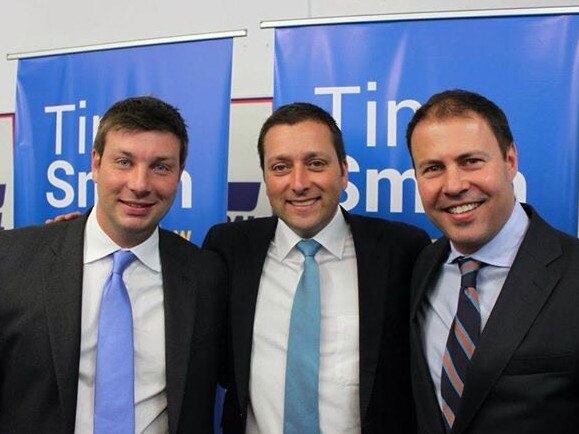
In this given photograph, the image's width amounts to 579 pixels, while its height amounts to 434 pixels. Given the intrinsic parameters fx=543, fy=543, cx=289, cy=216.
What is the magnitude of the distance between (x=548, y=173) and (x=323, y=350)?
3.89ft

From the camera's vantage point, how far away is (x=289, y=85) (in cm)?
234

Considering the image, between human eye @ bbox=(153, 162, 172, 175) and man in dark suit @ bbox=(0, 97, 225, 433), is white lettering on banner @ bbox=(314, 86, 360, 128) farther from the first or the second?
human eye @ bbox=(153, 162, 172, 175)

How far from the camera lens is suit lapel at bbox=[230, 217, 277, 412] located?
169 centimetres

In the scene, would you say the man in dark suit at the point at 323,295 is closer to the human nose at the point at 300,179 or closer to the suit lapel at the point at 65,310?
the human nose at the point at 300,179

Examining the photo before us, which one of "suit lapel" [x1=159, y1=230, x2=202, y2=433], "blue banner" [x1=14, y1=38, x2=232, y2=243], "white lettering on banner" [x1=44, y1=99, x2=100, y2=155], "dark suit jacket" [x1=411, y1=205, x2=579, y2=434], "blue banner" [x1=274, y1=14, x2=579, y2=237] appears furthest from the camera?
"white lettering on banner" [x1=44, y1=99, x2=100, y2=155]

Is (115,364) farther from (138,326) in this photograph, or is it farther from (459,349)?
(459,349)

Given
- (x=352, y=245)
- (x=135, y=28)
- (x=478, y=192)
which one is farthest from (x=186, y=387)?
(x=135, y=28)

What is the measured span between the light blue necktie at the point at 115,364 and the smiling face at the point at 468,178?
3.00ft

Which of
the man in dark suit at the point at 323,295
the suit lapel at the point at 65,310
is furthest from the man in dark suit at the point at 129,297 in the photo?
the man in dark suit at the point at 323,295

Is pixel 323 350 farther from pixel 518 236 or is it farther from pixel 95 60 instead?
pixel 95 60

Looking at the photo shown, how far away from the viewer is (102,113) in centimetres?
262

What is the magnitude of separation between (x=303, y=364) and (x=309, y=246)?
15.0 inches

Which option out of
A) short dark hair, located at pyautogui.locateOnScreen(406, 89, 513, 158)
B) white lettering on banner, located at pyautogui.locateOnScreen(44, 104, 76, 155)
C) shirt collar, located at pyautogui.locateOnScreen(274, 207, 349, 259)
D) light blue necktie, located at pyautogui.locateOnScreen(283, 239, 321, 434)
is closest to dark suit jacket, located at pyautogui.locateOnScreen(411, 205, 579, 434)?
short dark hair, located at pyautogui.locateOnScreen(406, 89, 513, 158)

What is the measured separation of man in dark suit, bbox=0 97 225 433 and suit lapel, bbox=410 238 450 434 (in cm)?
60
